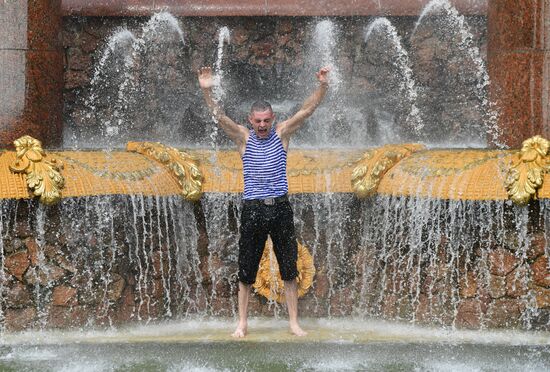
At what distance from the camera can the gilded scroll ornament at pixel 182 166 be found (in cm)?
923

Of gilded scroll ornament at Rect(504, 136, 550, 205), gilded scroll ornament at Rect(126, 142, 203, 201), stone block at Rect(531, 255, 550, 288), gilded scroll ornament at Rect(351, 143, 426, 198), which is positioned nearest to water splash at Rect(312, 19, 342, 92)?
gilded scroll ornament at Rect(351, 143, 426, 198)

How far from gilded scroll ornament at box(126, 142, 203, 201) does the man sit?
3.70 feet

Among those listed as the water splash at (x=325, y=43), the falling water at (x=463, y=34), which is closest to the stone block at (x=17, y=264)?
the water splash at (x=325, y=43)

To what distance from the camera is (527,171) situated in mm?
8570

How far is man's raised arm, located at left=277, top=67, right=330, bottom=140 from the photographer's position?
792 centimetres

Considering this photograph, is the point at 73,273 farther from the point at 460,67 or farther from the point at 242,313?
the point at 460,67

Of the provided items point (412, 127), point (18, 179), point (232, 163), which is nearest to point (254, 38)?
point (412, 127)

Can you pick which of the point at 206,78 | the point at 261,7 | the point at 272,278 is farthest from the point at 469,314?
the point at 261,7

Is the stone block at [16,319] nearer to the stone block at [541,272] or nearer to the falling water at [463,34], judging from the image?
the stone block at [541,272]

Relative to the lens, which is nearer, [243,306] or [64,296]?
[243,306]

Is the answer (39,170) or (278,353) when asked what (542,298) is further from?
(39,170)

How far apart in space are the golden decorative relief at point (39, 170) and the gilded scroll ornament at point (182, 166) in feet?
3.01

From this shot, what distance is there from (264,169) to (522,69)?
3.07 metres

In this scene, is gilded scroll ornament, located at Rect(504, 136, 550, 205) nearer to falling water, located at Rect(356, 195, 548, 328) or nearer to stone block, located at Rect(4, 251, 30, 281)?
falling water, located at Rect(356, 195, 548, 328)
